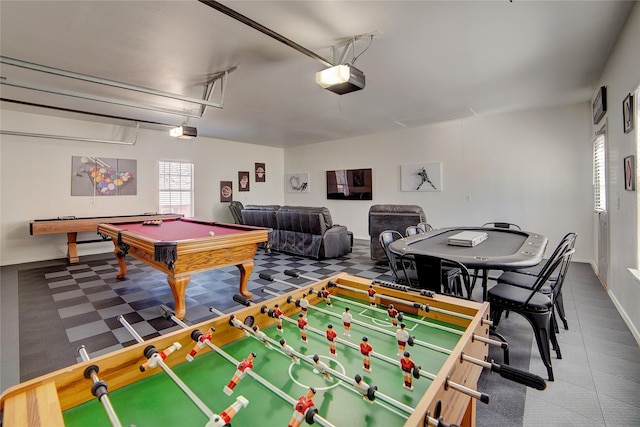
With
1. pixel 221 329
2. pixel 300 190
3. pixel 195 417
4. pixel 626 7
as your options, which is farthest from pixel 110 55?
pixel 300 190

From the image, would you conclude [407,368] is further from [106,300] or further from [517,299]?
[106,300]

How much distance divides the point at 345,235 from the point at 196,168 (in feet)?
14.7

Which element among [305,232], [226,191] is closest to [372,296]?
[305,232]

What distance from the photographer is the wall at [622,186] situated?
2.52m

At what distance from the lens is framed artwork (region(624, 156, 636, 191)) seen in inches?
101

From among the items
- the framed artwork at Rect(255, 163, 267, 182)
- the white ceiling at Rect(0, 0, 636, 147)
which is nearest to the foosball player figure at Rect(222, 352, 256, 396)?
the white ceiling at Rect(0, 0, 636, 147)

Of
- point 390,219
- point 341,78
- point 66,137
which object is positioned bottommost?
point 390,219

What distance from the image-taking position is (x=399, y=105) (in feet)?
17.1

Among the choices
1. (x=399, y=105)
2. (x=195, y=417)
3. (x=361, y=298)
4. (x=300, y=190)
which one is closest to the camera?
(x=195, y=417)

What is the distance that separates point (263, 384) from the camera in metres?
0.86

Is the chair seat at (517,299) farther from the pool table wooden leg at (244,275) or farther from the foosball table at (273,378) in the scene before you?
the pool table wooden leg at (244,275)

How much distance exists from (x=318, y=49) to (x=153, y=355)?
3.18 m

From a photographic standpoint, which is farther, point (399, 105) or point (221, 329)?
point (399, 105)

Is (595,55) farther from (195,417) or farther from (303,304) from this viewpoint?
(195,417)
